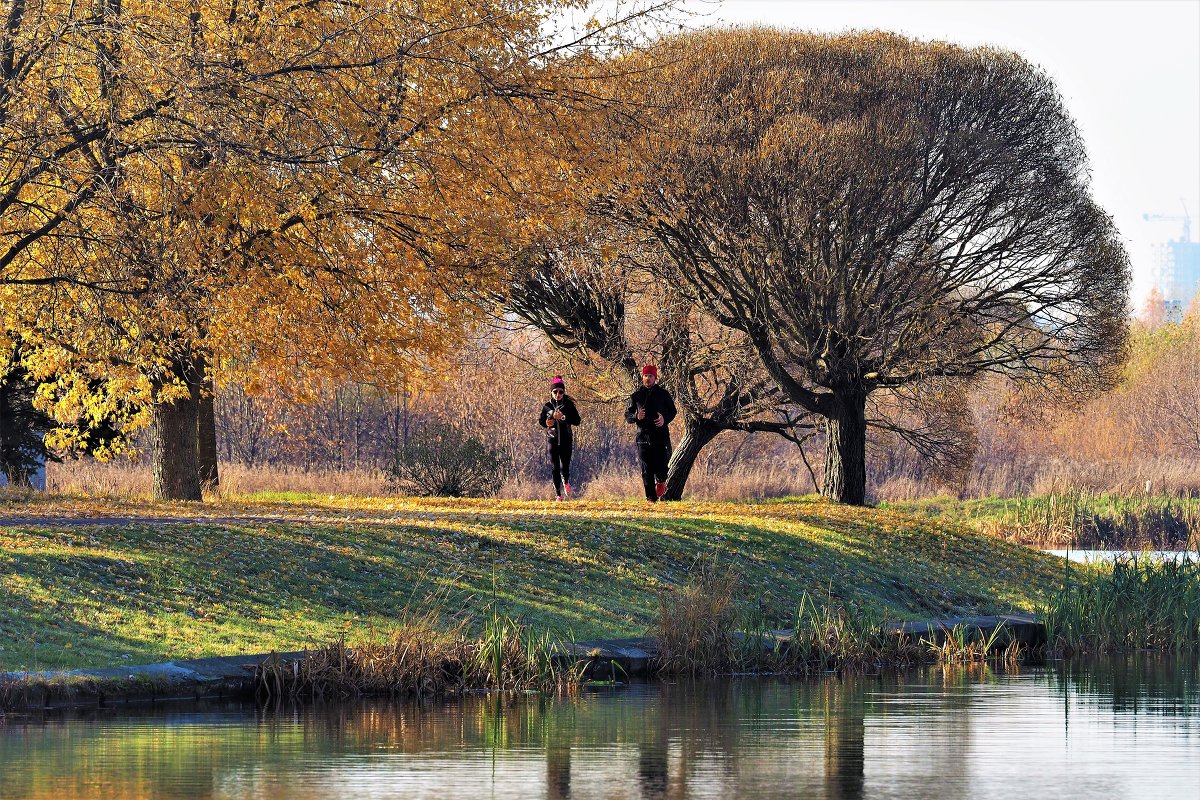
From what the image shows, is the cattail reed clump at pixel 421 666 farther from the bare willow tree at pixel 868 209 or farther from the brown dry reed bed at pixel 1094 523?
the brown dry reed bed at pixel 1094 523

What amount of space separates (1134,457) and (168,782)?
4240 centimetres

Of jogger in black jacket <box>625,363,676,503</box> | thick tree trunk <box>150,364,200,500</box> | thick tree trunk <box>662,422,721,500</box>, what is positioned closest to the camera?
jogger in black jacket <box>625,363,676,503</box>

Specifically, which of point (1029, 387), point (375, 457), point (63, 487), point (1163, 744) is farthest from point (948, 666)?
point (375, 457)

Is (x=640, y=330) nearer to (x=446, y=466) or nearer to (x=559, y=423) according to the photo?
(x=446, y=466)

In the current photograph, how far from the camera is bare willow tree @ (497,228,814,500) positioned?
92.0ft

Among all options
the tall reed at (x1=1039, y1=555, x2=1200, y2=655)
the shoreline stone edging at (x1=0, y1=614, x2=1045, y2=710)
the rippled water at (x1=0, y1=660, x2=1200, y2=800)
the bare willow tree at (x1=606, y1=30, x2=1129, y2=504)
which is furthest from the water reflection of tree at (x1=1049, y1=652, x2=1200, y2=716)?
the bare willow tree at (x1=606, y1=30, x2=1129, y2=504)

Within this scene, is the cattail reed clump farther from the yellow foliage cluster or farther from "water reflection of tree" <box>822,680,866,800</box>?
the yellow foliage cluster

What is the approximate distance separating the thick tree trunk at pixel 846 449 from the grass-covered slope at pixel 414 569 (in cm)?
480

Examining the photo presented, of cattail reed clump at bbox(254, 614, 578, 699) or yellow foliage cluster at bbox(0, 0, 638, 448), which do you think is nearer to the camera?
cattail reed clump at bbox(254, 614, 578, 699)

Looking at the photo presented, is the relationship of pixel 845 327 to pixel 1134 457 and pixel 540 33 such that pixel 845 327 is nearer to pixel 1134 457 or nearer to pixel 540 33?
pixel 540 33

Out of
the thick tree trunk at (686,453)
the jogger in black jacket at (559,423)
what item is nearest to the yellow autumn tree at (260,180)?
the jogger in black jacket at (559,423)

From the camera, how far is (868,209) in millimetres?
26266

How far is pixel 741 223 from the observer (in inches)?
1045

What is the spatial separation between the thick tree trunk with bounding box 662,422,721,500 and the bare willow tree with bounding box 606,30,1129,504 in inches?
101
